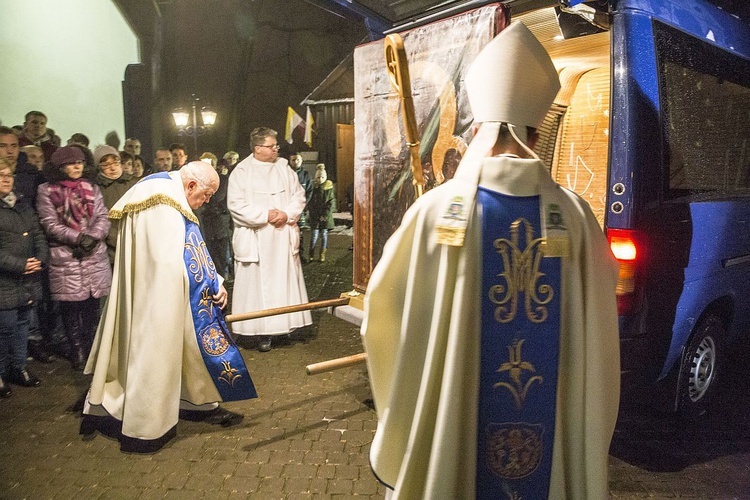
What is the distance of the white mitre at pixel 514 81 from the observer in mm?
A: 1890

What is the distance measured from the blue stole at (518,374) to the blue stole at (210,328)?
217 centimetres

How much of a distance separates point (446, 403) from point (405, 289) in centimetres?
41

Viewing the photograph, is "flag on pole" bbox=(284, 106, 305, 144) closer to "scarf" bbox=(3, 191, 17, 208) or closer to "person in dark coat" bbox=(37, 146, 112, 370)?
"person in dark coat" bbox=(37, 146, 112, 370)

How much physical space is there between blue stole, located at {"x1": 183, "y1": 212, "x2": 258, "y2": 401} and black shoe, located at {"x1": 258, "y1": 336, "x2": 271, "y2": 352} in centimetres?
185

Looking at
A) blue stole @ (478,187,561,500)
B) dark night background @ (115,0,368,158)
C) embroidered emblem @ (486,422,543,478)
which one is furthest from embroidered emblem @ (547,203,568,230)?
dark night background @ (115,0,368,158)

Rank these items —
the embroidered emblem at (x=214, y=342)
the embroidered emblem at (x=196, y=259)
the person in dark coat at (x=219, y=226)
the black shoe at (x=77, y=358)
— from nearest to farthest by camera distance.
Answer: the embroidered emblem at (x=196, y=259) < the embroidered emblem at (x=214, y=342) < the black shoe at (x=77, y=358) < the person in dark coat at (x=219, y=226)

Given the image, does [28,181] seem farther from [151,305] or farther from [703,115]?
[703,115]

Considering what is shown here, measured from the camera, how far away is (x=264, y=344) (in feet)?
18.6

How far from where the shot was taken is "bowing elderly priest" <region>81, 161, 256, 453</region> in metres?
3.44

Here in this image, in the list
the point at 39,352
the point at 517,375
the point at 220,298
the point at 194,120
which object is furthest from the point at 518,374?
the point at 194,120

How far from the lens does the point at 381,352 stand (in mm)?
2039

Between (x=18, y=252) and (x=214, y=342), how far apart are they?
2078mm

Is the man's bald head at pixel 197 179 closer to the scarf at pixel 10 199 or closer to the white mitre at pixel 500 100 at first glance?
the scarf at pixel 10 199

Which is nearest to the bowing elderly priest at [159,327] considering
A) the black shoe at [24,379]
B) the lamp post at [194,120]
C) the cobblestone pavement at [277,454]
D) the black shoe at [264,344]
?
the cobblestone pavement at [277,454]
